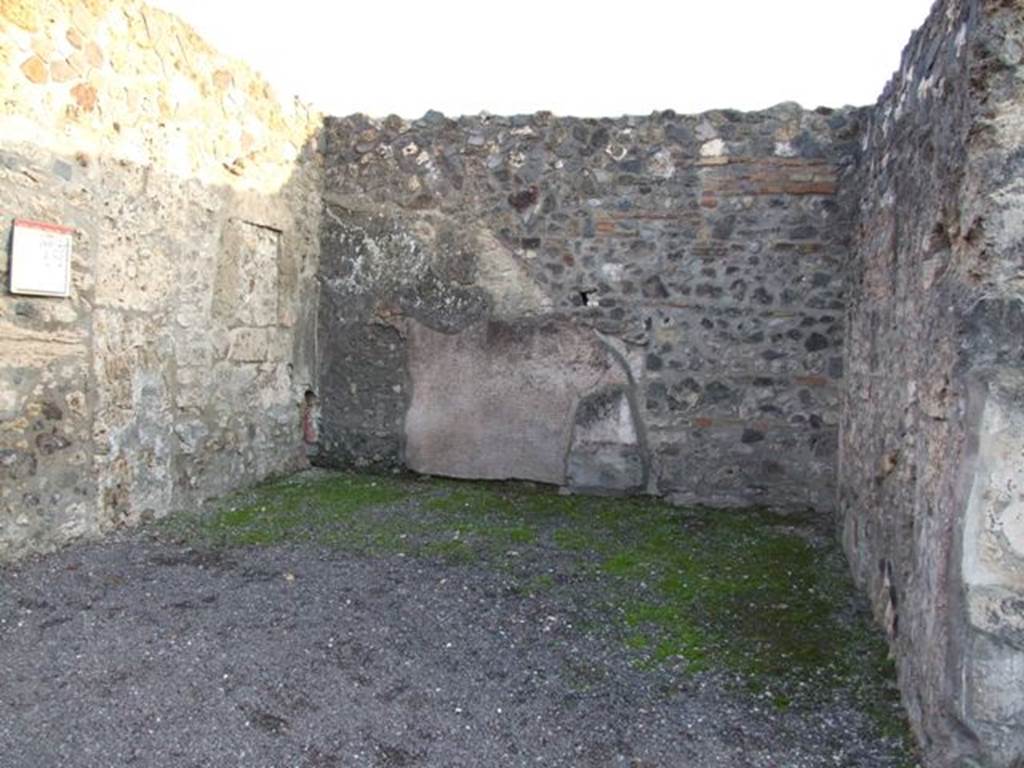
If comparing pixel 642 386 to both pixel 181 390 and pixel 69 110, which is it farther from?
pixel 69 110

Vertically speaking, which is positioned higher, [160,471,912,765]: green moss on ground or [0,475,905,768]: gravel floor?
[160,471,912,765]: green moss on ground

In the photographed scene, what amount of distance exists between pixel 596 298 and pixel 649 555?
182cm

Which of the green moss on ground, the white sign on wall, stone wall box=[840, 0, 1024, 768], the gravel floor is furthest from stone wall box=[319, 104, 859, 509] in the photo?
the white sign on wall

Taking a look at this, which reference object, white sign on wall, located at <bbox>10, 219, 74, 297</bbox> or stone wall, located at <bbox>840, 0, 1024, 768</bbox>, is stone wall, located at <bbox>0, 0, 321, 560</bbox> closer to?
white sign on wall, located at <bbox>10, 219, 74, 297</bbox>

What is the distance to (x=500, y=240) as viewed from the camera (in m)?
5.40

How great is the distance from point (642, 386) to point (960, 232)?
305cm

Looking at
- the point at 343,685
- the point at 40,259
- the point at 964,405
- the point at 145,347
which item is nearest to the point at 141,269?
the point at 145,347

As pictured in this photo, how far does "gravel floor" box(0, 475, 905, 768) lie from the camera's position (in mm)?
2311

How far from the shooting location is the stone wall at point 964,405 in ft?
6.62

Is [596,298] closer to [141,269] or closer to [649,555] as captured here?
[649,555]

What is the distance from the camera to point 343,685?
2670mm

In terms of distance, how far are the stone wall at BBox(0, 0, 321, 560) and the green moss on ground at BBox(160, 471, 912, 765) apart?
1.56 feet

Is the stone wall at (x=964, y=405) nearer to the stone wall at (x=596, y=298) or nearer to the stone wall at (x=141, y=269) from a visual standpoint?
the stone wall at (x=596, y=298)

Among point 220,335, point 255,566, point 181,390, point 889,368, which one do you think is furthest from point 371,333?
point 889,368
